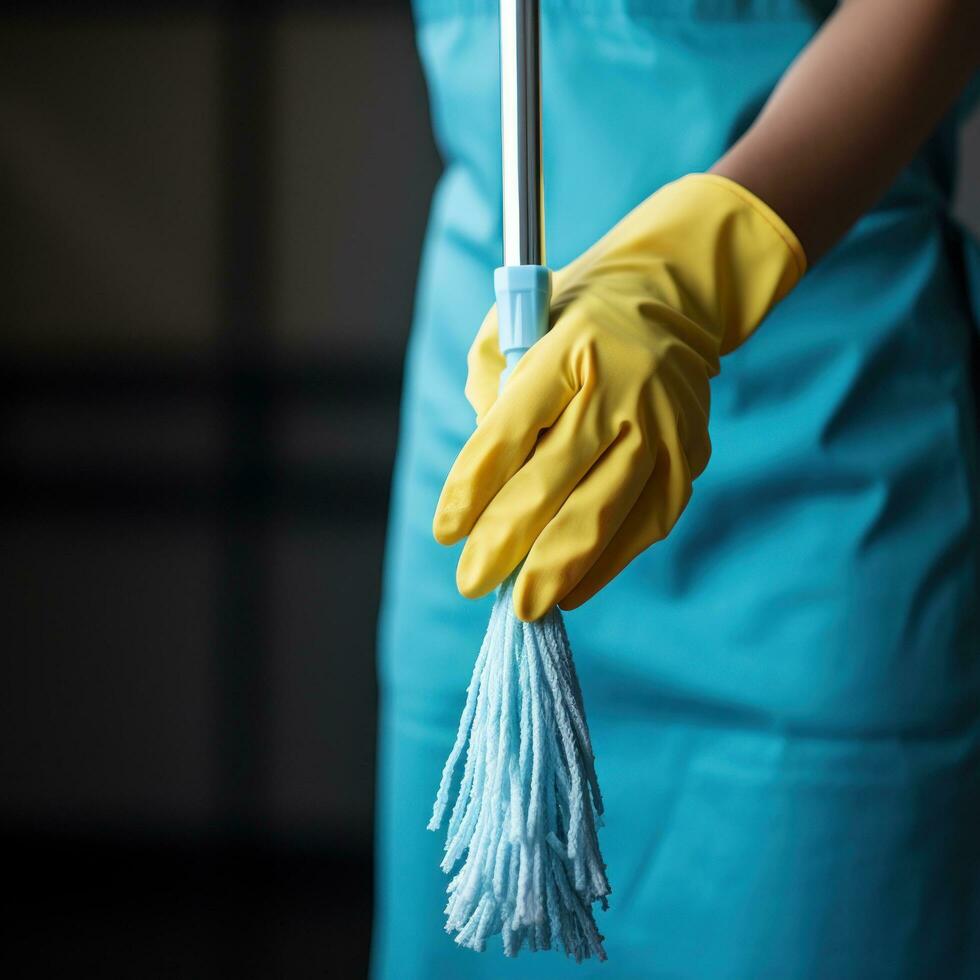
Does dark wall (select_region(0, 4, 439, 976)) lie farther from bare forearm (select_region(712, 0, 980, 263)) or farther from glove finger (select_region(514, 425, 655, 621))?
glove finger (select_region(514, 425, 655, 621))

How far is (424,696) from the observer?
708mm

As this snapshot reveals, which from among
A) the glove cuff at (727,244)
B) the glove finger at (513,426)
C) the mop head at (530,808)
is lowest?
the mop head at (530,808)

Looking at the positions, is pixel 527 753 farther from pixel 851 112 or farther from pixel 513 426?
pixel 851 112

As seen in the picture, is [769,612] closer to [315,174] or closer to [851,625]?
[851,625]

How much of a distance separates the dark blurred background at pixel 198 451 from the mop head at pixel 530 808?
54.8 inches

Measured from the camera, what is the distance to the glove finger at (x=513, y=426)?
460mm

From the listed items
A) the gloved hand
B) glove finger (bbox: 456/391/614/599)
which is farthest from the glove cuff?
glove finger (bbox: 456/391/614/599)

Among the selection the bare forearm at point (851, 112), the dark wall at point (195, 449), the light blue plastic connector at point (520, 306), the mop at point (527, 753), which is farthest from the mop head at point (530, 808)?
the dark wall at point (195, 449)

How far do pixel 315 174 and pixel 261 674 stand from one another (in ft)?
2.55

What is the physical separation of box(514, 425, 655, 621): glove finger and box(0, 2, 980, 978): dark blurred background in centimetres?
138

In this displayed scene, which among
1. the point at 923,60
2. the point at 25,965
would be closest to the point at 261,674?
the point at 25,965

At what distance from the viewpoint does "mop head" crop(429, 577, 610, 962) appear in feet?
1.48

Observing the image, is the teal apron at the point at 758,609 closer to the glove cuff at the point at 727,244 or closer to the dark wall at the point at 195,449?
the glove cuff at the point at 727,244

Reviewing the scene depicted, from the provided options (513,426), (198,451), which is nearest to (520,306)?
(513,426)
